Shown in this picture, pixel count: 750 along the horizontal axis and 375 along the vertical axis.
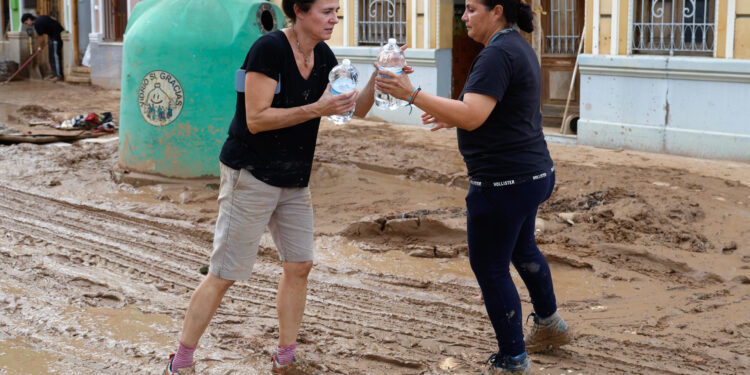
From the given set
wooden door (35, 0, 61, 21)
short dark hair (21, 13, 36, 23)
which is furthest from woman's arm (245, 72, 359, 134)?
short dark hair (21, 13, 36, 23)

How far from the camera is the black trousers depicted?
Answer: 20266 millimetres

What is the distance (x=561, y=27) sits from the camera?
11.1 meters

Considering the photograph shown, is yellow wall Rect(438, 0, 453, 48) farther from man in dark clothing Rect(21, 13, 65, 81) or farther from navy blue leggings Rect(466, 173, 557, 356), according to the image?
man in dark clothing Rect(21, 13, 65, 81)

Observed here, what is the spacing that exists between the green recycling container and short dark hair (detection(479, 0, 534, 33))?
448 cm

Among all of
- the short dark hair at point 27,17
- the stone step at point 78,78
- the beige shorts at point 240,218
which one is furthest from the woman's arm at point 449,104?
the short dark hair at point 27,17

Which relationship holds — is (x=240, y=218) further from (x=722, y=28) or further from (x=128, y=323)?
(x=722, y=28)

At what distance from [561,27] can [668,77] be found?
2.02m

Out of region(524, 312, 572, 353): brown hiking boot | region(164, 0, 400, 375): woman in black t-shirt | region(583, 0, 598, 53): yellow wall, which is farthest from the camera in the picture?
region(583, 0, 598, 53): yellow wall

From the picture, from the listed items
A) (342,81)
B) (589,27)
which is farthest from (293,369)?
(589,27)

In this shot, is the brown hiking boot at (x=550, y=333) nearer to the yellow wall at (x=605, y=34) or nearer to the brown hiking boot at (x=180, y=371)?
the brown hiking boot at (x=180, y=371)

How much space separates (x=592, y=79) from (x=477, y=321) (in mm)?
6194

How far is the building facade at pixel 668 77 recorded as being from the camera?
29.5 feet

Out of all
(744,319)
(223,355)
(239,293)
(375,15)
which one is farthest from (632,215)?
(375,15)

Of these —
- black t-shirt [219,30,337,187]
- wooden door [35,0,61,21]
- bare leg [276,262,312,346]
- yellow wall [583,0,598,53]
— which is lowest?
bare leg [276,262,312,346]
